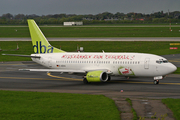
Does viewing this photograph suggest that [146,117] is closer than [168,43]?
Yes

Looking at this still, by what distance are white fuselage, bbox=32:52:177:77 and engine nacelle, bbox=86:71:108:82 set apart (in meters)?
1.65

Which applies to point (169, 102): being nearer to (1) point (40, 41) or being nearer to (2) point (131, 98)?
(2) point (131, 98)

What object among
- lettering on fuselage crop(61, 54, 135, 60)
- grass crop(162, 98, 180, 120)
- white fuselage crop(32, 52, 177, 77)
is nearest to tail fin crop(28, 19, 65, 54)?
white fuselage crop(32, 52, 177, 77)

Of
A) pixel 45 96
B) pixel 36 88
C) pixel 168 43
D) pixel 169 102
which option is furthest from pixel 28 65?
pixel 168 43

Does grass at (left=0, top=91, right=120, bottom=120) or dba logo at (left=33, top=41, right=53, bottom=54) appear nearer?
grass at (left=0, top=91, right=120, bottom=120)

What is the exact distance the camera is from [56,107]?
24.6m

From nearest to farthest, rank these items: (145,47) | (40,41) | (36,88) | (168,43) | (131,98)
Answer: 1. (131,98)
2. (36,88)
3. (40,41)
4. (145,47)
5. (168,43)

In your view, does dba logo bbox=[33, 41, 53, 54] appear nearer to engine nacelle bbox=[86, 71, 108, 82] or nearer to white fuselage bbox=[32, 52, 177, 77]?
white fuselage bbox=[32, 52, 177, 77]

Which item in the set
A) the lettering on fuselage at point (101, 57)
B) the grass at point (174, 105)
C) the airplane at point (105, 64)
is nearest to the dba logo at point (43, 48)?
the airplane at point (105, 64)

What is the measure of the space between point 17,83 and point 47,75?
26.9 feet

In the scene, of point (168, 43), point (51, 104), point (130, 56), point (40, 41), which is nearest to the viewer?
point (51, 104)

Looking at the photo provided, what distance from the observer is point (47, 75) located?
46.9 m

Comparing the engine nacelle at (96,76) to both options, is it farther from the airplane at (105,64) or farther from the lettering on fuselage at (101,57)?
the lettering on fuselage at (101,57)

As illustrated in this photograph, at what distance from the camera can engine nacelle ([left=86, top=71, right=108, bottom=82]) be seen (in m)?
37.2
